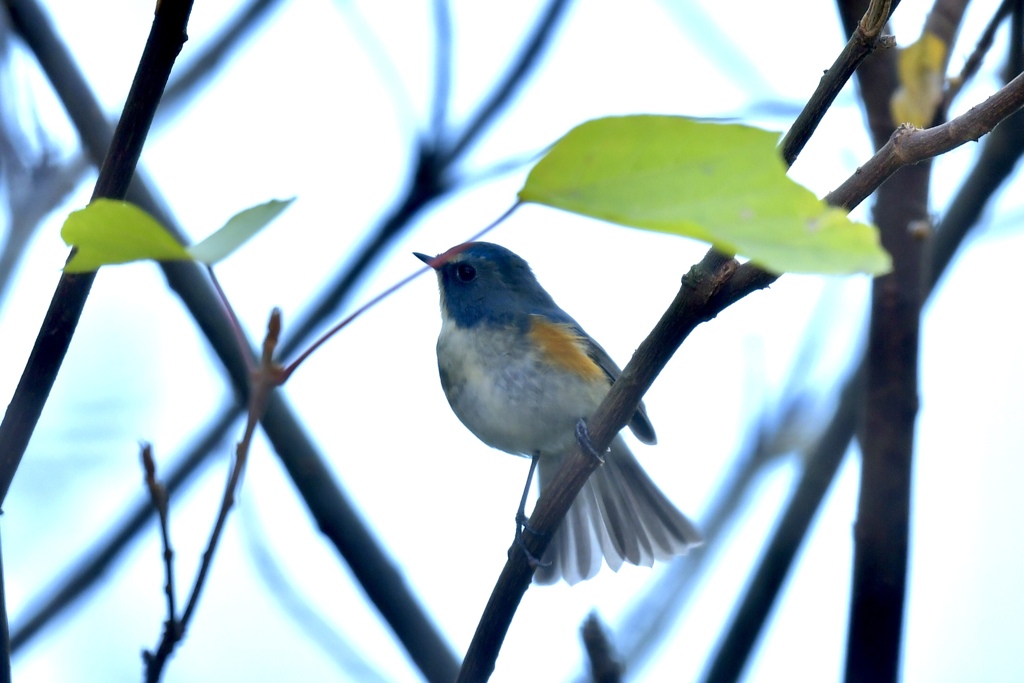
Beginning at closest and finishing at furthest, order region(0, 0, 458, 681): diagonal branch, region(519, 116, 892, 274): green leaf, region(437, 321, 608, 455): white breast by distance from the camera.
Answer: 1. region(519, 116, 892, 274): green leaf
2. region(0, 0, 458, 681): diagonal branch
3. region(437, 321, 608, 455): white breast

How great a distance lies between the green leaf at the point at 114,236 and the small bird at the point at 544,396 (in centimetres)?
200

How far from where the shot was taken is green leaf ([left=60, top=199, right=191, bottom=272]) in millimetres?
965

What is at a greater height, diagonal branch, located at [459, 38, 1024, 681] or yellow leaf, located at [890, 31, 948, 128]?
yellow leaf, located at [890, 31, 948, 128]

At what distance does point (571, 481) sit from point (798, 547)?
975 mm

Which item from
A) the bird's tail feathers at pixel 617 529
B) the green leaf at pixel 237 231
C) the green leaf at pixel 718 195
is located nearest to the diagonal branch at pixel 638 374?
the green leaf at pixel 718 195

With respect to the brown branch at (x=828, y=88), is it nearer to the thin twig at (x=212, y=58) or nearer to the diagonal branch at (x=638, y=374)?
the diagonal branch at (x=638, y=374)

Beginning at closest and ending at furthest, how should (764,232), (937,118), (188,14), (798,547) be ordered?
1. (764,232)
2. (188,14)
3. (937,118)
4. (798,547)

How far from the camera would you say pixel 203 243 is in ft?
3.40

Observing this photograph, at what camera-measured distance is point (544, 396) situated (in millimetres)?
3129

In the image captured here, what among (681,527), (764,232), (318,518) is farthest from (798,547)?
(764,232)

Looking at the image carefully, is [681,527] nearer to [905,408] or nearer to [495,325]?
[495,325]

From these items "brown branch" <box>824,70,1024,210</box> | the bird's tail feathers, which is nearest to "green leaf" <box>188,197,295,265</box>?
"brown branch" <box>824,70,1024,210</box>

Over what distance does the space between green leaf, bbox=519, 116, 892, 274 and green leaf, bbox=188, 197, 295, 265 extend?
0.34 meters

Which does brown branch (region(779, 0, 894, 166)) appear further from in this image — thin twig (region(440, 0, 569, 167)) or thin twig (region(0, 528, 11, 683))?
thin twig (region(440, 0, 569, 167))
